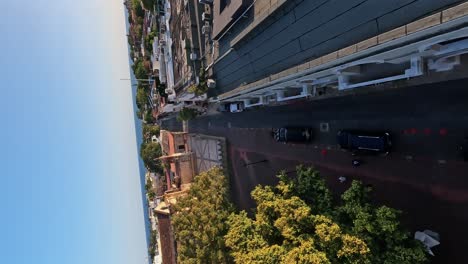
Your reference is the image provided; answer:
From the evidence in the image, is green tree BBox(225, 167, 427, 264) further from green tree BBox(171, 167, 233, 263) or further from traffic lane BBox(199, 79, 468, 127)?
traffic lane BBox(199, 79, 468, 127)

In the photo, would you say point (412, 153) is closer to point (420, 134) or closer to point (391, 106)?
point (420, 134)

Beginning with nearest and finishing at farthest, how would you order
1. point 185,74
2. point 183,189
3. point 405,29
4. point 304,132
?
1. point 405,29
2. point 304,132
3. point 185,74
4. point 183,189

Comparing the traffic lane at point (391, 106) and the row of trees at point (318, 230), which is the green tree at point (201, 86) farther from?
the row of trees at point (318, 230)

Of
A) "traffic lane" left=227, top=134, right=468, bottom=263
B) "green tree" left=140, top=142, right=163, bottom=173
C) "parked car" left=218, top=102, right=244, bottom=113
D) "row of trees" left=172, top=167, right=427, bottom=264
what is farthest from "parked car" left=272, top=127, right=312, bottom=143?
"green tree" left=140, top=142, right=163, bottom=173

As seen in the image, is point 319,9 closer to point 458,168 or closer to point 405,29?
point 405,29

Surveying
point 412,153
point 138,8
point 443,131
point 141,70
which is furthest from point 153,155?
point 443,131

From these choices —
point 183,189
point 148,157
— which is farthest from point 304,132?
point 148,157

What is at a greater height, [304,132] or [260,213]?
[304,132]
